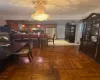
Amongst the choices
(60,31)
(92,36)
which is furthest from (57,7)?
(60,31)

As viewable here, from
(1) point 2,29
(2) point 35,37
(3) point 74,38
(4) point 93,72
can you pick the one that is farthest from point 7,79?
(3) point 74,38

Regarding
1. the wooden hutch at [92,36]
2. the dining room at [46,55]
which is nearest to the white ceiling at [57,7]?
the dining room at [46,55]

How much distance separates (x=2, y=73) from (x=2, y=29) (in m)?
3.72

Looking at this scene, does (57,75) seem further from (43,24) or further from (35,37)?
(43,24)

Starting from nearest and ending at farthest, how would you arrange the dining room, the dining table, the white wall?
1. the dining table
2. the dining room
3. the white wall

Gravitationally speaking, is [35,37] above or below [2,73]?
above

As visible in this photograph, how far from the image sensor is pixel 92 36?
462cm

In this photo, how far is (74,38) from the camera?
9.65 meters

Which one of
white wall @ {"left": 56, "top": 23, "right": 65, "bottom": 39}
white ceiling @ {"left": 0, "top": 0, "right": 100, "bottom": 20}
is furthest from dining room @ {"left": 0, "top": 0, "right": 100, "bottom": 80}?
white wall @ {"left": 56, "top": 23, "right": 65, "bottom": 39}

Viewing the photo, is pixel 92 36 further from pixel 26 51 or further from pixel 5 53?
pixel 5 53

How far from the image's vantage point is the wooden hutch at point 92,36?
410 cm

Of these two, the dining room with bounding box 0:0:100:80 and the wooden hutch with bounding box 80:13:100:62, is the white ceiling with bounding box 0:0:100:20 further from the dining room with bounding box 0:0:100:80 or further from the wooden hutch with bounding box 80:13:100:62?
the wooden hutch with bounding box 80:13:100:62

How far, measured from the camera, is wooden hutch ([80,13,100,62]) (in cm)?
410

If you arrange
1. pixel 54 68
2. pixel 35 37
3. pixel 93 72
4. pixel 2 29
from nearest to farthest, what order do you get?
pixel 93 72
pixel 54 68
pixel 2 29
pixel 35 37
